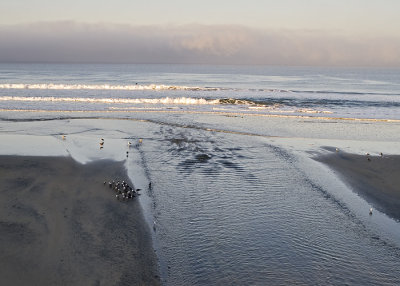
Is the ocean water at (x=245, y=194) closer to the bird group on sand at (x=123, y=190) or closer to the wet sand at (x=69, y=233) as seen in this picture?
the bird group on sand at (x=123, y=190)

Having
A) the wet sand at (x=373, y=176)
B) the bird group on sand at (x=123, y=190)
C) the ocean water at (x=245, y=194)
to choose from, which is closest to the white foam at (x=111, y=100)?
the ocean water at (x=245, y=194)

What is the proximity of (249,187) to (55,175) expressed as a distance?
39.2ft

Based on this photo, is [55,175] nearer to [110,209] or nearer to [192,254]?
[110,209]

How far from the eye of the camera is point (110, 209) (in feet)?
60.6

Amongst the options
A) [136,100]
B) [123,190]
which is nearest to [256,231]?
[123,190]

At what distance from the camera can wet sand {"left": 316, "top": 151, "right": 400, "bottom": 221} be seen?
2084 cm

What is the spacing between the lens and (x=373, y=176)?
25203 mm

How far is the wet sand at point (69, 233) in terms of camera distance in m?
13.1

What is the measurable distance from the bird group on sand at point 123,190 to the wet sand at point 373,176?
13.3 metres

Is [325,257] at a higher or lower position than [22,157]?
lower

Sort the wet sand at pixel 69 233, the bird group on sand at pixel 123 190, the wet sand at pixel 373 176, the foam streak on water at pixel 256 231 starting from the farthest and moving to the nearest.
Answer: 1. the wet sand at pixel 373 176
2. the bird group on sand at pixel 123 190
3. the foam streak on water at pixel 256 231
4. the wet sand at pixel 69 233

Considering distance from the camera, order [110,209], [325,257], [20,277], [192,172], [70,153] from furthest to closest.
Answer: [70,153] → [192,172] → [110,209] → [325,257] → [20,277]

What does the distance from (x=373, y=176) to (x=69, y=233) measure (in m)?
19.8

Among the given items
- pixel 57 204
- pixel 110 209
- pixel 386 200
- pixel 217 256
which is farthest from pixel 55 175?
pixel 386 200
